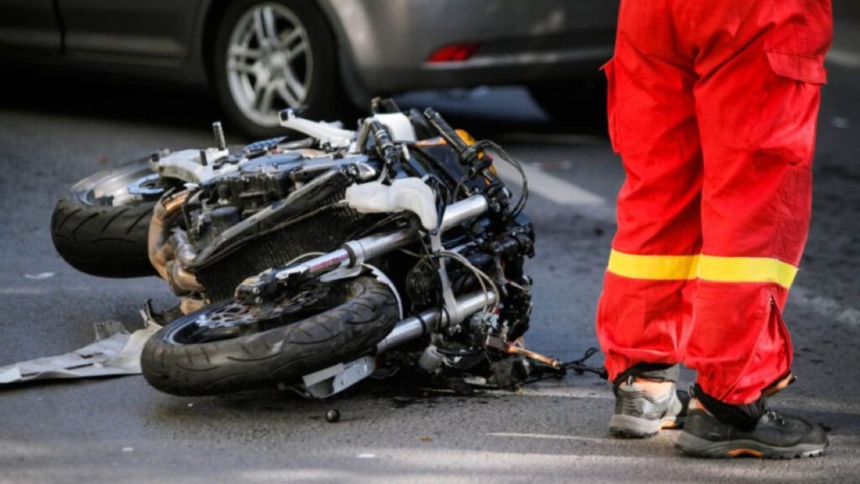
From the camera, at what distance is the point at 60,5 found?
9070 mm

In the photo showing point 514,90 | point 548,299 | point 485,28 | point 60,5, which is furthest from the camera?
point 514,90

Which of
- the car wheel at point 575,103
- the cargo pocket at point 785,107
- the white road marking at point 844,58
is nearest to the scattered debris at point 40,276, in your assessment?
the cargo pocket at point 785,107

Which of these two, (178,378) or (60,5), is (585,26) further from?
(178,378)

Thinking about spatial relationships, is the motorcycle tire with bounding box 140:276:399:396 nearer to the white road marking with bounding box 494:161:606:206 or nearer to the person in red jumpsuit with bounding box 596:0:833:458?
the person in red jumpsuit with bounding box 596:0:833:458

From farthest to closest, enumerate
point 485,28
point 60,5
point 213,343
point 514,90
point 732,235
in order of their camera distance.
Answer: point 514,90 < point 60,5 < point 485,28 < point 213,343 < point 732,235

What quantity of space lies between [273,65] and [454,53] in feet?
3.08

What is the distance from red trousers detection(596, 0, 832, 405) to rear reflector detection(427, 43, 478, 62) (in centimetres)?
396

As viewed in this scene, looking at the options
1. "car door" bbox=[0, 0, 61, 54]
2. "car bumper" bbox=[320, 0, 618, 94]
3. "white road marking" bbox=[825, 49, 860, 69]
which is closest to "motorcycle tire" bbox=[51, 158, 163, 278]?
"car bumper" bbox=[320, 0, 618, 94]

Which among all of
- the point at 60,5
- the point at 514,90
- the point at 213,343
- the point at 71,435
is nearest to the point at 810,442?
the point at 213,343

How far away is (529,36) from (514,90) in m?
2.54

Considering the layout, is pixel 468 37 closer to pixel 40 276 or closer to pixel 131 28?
pixel 131 28

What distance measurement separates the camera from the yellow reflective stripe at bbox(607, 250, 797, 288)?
13.2 ft

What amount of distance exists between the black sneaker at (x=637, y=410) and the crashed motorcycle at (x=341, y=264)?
483 mm

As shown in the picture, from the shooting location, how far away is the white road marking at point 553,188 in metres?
7.63
